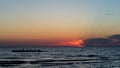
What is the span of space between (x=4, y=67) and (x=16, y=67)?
228 cm

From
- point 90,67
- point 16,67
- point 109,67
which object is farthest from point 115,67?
point 16,67

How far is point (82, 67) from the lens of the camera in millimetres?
50875

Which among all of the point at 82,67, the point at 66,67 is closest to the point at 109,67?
the point at 82,67

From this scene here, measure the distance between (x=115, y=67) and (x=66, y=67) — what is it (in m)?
9.49

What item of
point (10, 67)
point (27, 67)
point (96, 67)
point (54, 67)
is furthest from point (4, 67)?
point (96, 67)

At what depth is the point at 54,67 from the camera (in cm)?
5019

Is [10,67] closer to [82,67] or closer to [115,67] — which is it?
[82,67]

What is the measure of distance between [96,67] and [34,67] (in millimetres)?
11967

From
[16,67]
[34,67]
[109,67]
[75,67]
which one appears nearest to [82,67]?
[75,67]

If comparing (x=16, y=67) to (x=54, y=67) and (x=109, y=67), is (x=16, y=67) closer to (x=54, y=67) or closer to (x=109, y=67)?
(x=54, y=67)

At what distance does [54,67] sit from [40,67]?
2.71m

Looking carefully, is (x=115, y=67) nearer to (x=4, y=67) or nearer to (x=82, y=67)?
(x=82, y=67)

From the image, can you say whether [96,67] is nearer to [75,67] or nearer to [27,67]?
[75,67]

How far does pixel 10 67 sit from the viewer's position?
4981 centimetres
